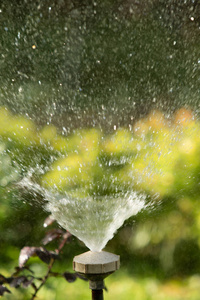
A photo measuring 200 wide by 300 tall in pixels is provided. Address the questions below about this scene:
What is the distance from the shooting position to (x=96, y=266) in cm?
85

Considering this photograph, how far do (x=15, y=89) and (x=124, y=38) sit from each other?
23.7 inches

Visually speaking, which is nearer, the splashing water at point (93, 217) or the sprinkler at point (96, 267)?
the sprinkler at point (96, 267)

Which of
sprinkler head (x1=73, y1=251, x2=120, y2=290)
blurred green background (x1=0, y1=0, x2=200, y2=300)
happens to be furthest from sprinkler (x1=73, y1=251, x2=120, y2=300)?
blurred green background (x1=0, y1=0, x2=200, y2=300)

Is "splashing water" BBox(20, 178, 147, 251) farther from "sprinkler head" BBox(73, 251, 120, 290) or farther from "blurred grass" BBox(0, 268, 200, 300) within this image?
"blurred grass" BBox(0, 268, 200, 300)

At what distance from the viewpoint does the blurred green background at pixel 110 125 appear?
5.75 feet

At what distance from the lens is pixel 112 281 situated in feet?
5.84

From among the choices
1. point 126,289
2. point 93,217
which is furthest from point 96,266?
point 126,289

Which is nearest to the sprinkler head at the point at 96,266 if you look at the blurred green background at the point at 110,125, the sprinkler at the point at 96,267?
the sprinkler at the point at 96,267

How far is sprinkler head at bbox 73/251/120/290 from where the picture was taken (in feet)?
2.78

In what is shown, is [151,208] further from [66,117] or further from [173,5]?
[173,5]

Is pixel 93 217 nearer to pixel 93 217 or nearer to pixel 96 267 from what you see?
pixel 93 217

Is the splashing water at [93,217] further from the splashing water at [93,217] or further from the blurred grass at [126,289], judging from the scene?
the blurred grass at [126,289]

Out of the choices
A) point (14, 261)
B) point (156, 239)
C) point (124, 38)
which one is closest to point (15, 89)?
point (124, 38)

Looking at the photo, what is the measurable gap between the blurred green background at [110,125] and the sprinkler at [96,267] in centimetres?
83
